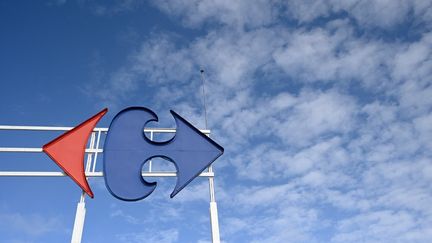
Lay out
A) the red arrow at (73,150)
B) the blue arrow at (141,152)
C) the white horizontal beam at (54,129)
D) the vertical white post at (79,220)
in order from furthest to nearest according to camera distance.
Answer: the white horizontal beam at (54,129) → the red arrow at (73,150) → the blue arrow at (141,152) → the vertical white post at (79,220)

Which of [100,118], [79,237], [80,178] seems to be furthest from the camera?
[100,118]

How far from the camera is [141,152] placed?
9.18 m

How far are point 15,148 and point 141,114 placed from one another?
3215 millimetres

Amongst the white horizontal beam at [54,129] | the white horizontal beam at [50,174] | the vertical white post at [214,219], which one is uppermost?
the white horizontal beam at [54,129]

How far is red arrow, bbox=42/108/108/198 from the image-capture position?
29.8 feet

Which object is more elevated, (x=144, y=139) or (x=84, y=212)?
(x=144, y=139)

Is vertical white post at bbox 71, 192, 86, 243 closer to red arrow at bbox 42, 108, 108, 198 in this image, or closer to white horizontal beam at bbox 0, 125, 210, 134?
red arrow at bbox 42, 108, 108, 198

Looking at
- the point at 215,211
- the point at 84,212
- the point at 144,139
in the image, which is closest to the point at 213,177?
the point at 215,211

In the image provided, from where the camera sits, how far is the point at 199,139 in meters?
9.59

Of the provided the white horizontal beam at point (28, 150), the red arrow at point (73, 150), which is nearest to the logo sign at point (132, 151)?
the red arrow at point (73, 150)

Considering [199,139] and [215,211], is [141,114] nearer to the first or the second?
[199,139]

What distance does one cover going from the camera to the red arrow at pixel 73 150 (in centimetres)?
908

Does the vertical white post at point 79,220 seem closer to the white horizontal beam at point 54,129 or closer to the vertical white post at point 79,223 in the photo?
the vertical white post at point 79,223

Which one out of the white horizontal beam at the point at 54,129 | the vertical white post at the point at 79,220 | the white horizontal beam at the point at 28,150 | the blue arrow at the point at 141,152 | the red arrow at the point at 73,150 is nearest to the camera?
the vertical white post at the point at 79,220
